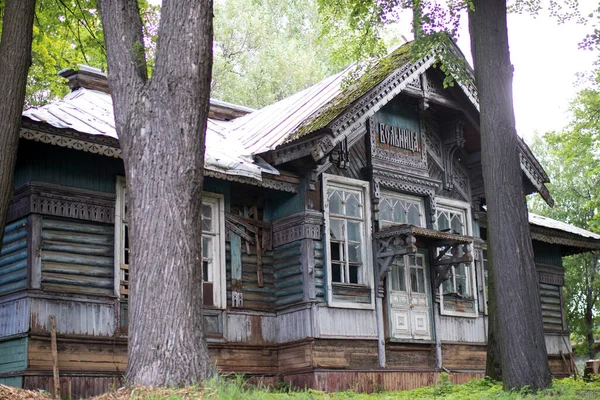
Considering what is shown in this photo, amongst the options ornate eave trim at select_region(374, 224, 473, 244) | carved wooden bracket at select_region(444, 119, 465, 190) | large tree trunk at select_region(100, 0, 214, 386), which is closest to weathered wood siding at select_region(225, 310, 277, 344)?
ornate eave trim at select_region(374, 224, 473, 244)

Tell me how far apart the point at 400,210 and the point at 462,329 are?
3.00 m

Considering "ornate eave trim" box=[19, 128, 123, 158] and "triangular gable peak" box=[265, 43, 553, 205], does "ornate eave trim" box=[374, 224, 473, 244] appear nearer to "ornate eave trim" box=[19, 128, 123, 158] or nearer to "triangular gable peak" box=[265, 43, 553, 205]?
"triangular gable peak" box=[265, 43, 553, 205]

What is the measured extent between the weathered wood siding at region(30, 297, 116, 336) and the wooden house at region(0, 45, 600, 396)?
0.02 metres

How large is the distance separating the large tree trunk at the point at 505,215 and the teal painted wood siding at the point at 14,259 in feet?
23.1

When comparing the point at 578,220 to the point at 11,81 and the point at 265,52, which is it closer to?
the point at 265,52

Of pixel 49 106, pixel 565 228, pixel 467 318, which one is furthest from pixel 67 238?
A: pixel 565 228

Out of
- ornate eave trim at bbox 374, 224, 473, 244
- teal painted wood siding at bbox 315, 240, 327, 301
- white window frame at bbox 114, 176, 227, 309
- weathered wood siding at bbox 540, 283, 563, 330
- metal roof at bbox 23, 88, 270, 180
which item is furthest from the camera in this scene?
weathered wood siding at bbox 540, 283, 563, 330

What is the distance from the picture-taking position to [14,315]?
1223 cm

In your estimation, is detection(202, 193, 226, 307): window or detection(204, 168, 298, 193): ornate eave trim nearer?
detection(204, 168, 298, 193): ornate eave trim

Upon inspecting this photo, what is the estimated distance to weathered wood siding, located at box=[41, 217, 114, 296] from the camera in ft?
41.1

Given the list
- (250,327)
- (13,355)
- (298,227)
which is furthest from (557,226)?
(13,355)

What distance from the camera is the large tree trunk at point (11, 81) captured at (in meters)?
9.28

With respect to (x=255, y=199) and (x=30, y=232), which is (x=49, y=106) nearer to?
(x=30, y=232)

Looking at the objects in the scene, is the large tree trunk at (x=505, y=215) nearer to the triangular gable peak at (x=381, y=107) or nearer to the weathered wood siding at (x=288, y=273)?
the triangular gable peak at (x=381, y=107)
